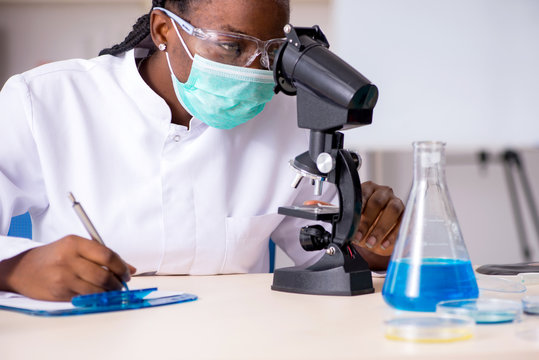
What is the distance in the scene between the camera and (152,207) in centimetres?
139

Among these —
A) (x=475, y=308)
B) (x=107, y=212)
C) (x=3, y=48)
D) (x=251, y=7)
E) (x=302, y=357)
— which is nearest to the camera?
(x=302, y=357)

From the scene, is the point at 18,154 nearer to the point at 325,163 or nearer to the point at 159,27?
the point at 159,27

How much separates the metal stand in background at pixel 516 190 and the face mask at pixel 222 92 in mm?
2314

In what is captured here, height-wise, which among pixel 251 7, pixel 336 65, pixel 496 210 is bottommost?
pixel 496 210

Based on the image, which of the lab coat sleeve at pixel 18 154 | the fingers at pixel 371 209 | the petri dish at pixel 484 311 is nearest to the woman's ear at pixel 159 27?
the lab coat sleeve at pixel 18 154

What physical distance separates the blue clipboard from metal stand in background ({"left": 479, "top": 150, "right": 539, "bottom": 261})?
2.82 meters

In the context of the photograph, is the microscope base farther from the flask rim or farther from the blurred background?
the blurred background

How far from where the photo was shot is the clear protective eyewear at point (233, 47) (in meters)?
1.27

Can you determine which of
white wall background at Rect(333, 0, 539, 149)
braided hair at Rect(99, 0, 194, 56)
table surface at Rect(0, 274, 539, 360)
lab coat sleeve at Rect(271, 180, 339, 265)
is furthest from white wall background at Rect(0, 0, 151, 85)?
table surface at Rect(0, 274, 539, 360)

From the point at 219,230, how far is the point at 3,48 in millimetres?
2202

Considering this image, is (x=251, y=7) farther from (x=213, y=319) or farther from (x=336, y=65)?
(x=213, y=319)

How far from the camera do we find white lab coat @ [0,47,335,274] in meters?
1.38

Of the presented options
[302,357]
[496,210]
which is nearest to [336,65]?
[302,357]

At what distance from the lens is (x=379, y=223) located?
1168mm
